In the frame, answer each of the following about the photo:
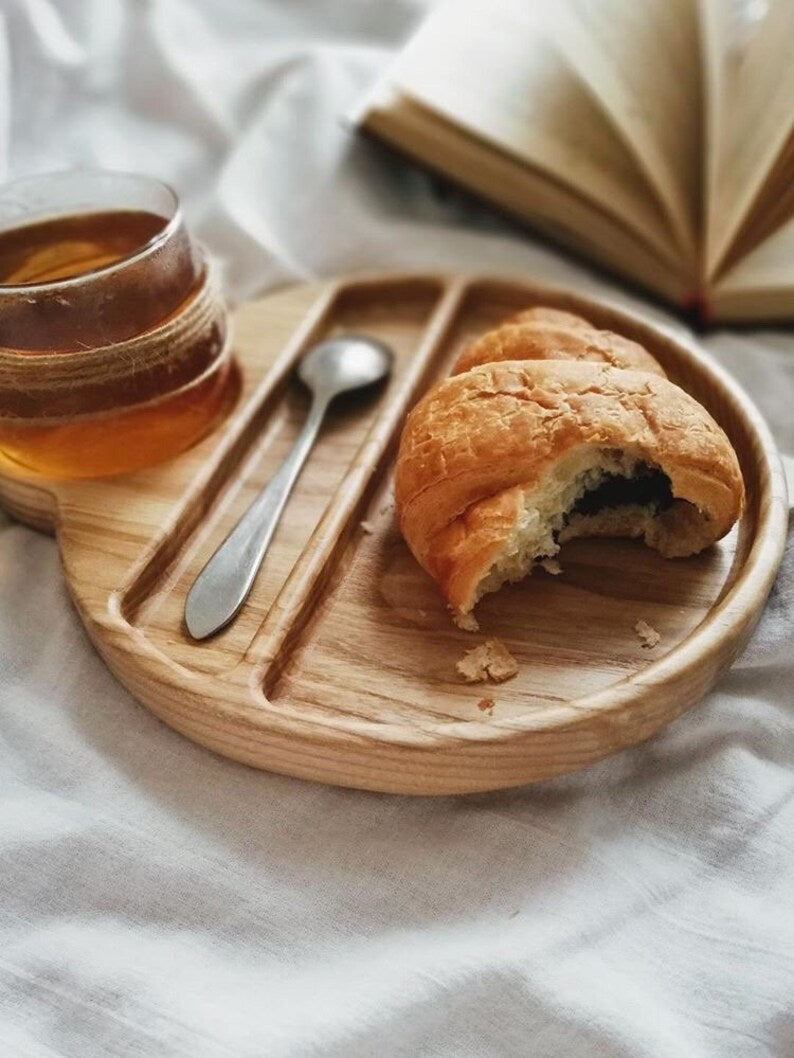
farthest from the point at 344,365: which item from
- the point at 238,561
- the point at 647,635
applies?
the point at 647,635

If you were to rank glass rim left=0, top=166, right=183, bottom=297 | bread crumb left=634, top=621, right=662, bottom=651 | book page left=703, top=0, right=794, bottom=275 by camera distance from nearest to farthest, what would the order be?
bread crumb left=634, top=621, right=662, bottom=651, glass rim left=0, top=166, right=183, bottom=297, book page left=703, top=0, right=794, bottom=275

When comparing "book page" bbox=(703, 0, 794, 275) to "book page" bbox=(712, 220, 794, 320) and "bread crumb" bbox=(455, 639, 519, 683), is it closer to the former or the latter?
"book page" bbox=(712, 220, 794, 320)

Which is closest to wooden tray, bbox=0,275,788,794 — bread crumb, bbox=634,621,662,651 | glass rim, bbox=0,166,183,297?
bread crumb, bbox=634,621,662,651

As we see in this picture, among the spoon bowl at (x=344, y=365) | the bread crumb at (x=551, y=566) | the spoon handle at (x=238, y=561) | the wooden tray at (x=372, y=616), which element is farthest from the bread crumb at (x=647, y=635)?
the spoon bowl at (x=344, y=365)

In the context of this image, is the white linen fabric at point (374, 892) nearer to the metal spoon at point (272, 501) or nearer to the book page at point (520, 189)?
the metal spoon at point (272, 501)

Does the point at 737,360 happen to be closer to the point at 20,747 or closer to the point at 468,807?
the point at 468,807

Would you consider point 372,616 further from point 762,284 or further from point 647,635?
point 762,284

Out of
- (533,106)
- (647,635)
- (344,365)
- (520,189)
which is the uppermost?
(533,106)
